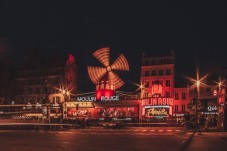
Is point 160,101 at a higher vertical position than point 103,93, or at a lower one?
lower

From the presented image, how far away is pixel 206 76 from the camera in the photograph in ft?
266

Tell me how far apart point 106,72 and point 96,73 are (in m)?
2.14

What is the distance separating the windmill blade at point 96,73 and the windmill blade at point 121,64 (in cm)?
239

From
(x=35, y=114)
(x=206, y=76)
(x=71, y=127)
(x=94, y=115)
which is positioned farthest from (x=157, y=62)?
(x=35, y=114)

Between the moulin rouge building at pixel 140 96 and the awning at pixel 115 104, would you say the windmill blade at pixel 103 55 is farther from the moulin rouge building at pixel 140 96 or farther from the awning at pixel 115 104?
the awning at pixel 115 104

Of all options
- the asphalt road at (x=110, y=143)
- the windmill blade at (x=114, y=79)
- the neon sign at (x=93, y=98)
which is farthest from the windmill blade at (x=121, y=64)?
the asphalt road at (x=110, y=143)

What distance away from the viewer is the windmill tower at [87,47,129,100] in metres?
87.0

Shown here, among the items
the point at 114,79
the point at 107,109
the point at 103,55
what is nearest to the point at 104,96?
the point at 107,109

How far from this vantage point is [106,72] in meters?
88.3

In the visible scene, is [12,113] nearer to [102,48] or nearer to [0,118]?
[0,118]

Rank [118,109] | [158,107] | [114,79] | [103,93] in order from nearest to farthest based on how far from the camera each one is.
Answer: [158,107] → [103,93] → [118,109] → [114,79]

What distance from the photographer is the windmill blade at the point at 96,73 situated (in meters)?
87.7

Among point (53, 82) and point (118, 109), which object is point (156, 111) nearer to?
point (118, 109)

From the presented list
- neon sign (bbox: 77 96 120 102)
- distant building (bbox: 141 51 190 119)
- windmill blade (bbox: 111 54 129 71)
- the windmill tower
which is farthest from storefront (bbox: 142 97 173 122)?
the windmill tower
